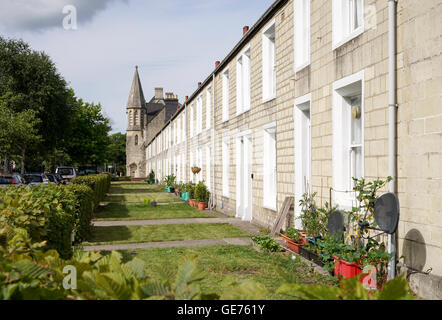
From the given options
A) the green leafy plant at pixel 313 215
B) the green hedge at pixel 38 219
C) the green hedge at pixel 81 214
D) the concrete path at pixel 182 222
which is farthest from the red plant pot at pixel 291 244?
the green hedge at pixel 81 214

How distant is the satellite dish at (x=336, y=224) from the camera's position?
22.6 ft

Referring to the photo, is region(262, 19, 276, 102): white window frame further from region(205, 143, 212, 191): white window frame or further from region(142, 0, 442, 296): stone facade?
region(205, 143, 212, 191): white window frame

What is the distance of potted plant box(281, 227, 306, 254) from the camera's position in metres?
8.45

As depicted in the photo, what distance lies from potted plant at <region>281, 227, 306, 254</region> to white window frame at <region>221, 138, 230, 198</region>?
26.7 ft

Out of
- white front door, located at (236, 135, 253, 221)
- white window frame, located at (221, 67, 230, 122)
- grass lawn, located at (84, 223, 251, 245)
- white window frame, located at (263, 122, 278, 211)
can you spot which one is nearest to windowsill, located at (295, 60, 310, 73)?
white window frame, located at (263, 122, 278, 211)

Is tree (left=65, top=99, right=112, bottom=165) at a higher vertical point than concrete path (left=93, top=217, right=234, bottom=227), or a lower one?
higher

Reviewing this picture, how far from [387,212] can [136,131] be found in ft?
251

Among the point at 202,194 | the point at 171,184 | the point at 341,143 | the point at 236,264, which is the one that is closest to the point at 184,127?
the point at 171,184

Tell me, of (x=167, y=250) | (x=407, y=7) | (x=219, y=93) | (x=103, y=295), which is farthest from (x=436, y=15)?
(x=219, y=93)

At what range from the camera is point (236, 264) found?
7496 millimetres

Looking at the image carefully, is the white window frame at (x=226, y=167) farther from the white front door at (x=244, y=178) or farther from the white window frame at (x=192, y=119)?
the white window frame at (x=192, y=119)

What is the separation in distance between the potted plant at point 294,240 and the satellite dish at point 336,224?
121 centimetres
